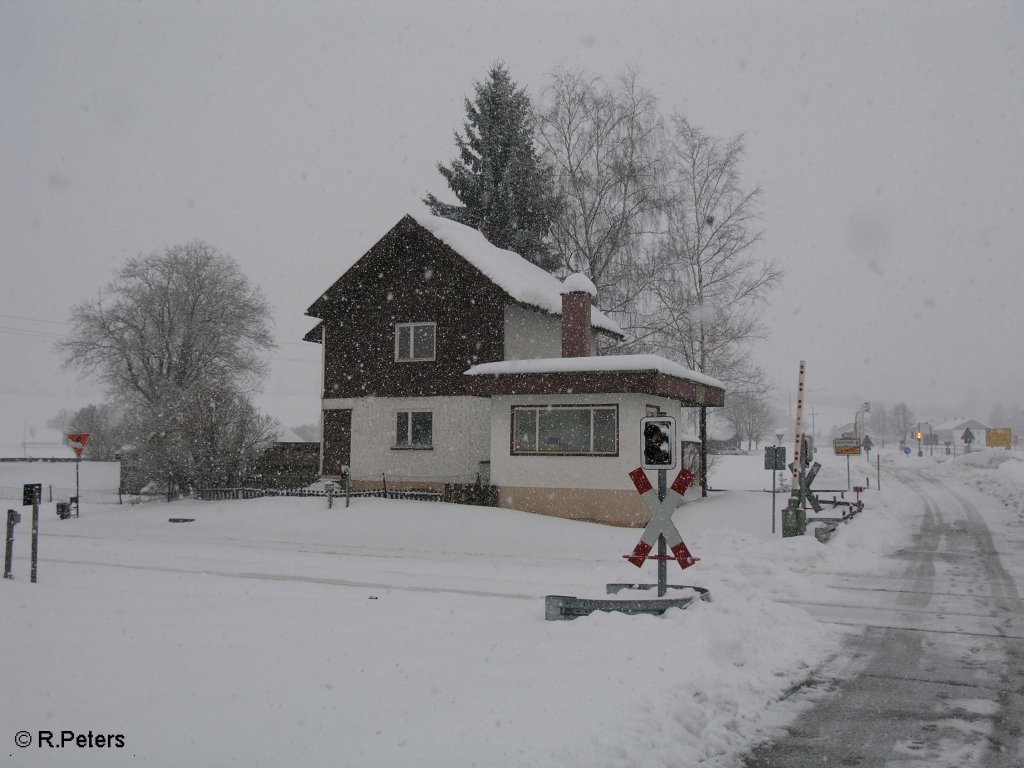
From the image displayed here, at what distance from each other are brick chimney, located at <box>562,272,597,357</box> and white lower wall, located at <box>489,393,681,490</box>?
241 centimetres

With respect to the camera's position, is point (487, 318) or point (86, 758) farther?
point (487, 318)

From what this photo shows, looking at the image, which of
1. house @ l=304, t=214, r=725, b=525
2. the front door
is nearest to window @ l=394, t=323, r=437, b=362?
house @ l=304, t=214, r=725, b=525

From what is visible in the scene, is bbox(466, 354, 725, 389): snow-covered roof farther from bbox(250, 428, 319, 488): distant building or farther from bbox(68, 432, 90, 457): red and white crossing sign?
bbox(68, 432, 90, 457): red and white crossing sign

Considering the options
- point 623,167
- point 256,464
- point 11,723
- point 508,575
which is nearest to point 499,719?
point 11,723

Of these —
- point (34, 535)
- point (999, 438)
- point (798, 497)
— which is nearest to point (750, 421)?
point (999, 438)

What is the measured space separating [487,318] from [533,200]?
1148 centimetres

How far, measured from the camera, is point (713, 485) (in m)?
41.0

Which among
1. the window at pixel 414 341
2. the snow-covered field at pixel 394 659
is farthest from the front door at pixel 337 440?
the snow-covered field at pixel 394 659

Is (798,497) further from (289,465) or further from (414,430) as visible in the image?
(289,465)

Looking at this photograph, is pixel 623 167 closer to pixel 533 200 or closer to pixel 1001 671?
pixel 533 200

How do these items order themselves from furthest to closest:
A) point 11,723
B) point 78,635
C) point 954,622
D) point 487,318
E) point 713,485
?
point 713,485 < point 487,318 < point 954,622 < point 78,635 < point 11,723

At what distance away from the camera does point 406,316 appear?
83.0ft

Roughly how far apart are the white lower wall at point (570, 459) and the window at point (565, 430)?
0.15 m

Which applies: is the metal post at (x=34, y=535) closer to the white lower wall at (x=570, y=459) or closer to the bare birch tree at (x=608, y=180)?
the white lower wall at (x=570, y=459)
